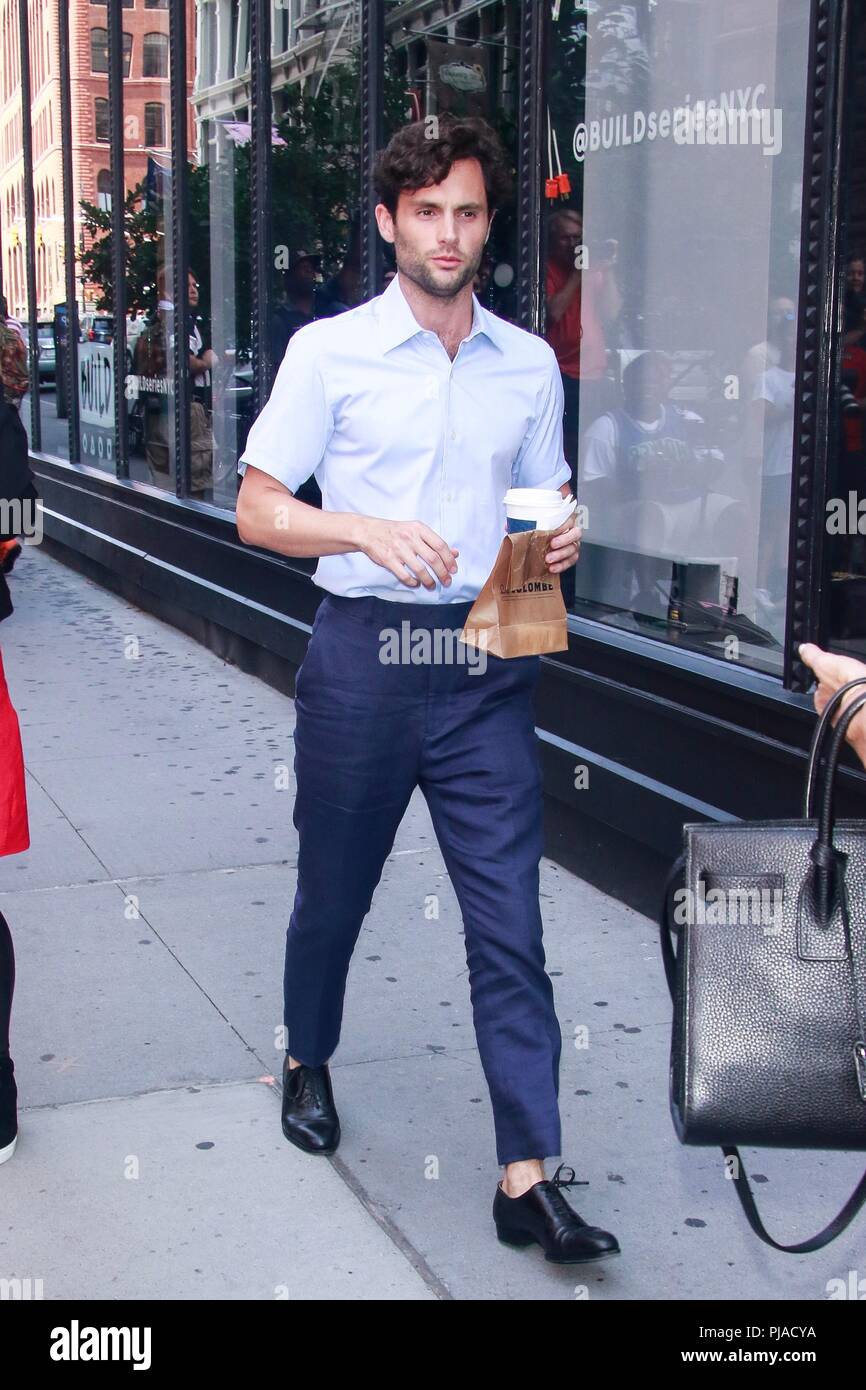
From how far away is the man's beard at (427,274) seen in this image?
127 inches

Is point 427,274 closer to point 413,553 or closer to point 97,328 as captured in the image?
point 413,553

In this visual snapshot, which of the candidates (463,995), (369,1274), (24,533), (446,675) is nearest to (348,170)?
(24,533)

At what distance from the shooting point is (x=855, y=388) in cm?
443

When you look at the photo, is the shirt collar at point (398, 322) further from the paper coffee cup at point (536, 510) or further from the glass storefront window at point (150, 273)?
the glass storefront window at point (150, 273)

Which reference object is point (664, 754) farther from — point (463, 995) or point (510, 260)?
point (510, 260)

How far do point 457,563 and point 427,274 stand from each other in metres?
0.55

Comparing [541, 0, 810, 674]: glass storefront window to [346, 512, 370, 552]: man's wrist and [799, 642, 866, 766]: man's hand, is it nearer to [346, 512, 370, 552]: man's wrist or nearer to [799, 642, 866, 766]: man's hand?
[346, 512, 370, 552]: man's wrist

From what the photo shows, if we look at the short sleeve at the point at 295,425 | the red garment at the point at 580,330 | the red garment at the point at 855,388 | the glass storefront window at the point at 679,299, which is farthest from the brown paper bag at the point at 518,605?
the red garment at the point at 580,330

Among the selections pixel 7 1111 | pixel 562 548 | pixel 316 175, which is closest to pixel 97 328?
pixel 316 175

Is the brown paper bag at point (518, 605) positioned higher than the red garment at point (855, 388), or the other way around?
the red garment at point (855, 388)

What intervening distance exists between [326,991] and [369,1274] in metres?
0.64

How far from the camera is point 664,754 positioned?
509 centimetres

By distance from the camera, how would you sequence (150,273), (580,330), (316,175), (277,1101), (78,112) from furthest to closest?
(78,112)
(150,273)
(316,175)
(580,330)
(277,1101)
